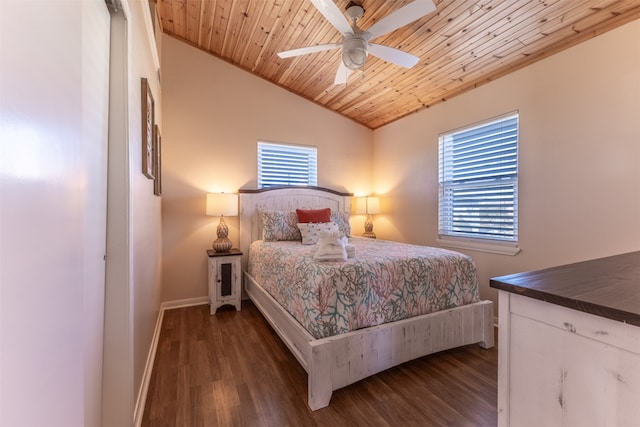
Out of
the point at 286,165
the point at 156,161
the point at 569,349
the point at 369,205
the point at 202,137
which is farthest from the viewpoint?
the point at 369,205

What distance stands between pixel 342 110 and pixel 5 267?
4180 mm

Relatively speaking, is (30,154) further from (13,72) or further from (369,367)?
(369,367)

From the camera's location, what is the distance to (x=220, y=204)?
10.2 feet

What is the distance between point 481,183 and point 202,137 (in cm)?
330

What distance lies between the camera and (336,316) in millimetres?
1701

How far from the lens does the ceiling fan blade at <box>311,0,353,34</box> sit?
5.54ft

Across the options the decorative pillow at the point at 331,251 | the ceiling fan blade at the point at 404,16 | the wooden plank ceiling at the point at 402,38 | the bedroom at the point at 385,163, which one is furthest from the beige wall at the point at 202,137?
the ceiling fan blade at the point at 404,16

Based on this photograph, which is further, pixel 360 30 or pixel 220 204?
pixel 220 204

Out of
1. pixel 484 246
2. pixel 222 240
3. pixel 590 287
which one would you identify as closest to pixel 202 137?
pixel 222 240

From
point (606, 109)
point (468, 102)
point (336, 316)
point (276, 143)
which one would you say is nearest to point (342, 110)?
point (276, 143)

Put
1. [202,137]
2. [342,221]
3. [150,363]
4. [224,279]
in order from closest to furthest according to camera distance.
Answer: [150,363] < [224,279] < [202,137] < [342,221]

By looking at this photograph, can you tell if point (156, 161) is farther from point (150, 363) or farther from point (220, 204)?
point (150, 363)

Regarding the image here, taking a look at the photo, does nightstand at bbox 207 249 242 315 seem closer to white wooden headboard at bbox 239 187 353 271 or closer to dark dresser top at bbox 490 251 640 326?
white wooden headboard at bbox 239 187 353 271

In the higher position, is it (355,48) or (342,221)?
(355,48)
